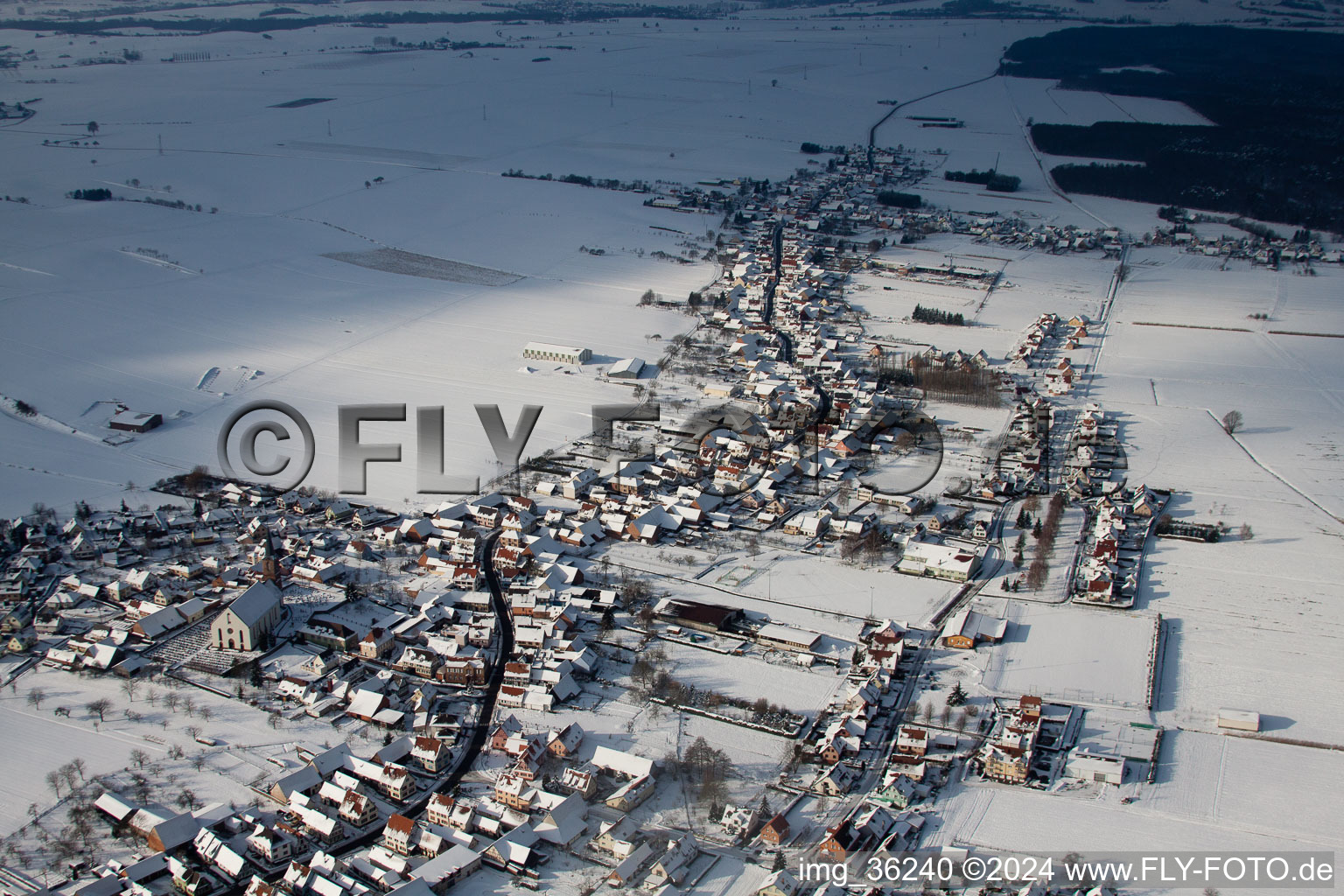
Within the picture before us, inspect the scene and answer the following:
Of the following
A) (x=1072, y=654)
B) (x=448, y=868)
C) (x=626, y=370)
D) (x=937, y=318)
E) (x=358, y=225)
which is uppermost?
(x=358, y=225)

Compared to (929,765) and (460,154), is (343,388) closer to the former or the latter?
(929,765)

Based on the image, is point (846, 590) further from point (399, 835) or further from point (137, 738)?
point (137, 738)

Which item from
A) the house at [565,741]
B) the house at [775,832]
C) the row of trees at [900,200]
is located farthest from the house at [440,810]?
the row of trees at [900,200]

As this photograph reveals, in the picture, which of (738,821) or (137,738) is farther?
(137,738)

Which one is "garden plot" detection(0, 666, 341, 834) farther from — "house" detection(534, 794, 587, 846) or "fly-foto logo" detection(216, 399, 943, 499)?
"fly-foto logo" detection(216, 399, 943, 499)

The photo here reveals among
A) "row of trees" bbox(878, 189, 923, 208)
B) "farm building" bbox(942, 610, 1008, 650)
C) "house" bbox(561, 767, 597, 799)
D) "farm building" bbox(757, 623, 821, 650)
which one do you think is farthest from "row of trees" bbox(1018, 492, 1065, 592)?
"row of trees" bbox(878, 189, 923, 208)

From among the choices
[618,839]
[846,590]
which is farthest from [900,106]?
[618,839]
